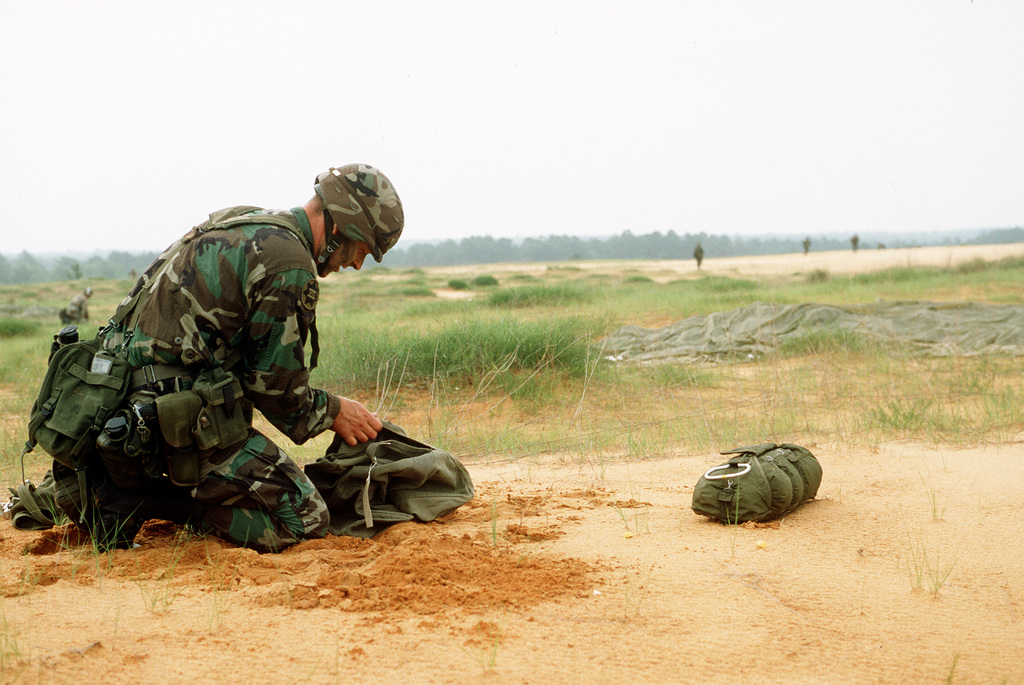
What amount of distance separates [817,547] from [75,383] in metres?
2.64

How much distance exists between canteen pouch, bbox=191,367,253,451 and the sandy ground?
0.40 metres

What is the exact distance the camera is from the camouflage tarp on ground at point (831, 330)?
902cm

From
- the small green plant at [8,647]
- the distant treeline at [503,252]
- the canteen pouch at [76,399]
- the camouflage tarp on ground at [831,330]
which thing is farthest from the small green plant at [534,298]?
the distant treeline at [503,252]

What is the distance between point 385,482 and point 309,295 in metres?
0.83

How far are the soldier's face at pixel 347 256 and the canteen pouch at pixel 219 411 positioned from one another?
559 millimetres

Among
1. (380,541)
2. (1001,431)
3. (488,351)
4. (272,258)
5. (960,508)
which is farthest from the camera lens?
(488,351)

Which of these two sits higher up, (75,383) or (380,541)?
(75,383)

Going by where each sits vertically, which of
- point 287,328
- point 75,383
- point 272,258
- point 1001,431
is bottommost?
point 1001,431

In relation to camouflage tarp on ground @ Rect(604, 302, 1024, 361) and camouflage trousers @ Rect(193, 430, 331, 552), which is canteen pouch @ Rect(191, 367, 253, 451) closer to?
Answer: camouflage trousers @ Rect(193, 430, 331, 552)

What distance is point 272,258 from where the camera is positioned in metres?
2.69

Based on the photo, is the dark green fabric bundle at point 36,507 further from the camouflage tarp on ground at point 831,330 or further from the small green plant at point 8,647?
the camouflage tarp on ground at point 831,330

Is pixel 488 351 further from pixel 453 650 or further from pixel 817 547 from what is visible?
pixel 453 650

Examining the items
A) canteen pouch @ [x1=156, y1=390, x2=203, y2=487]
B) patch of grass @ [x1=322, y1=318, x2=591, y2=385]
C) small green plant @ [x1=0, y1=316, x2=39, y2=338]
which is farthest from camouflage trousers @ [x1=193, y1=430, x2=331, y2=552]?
small green plant @ [x1=0, y1=316, x2=39, y2=338]

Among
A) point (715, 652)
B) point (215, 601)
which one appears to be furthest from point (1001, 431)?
point (215, 601)
